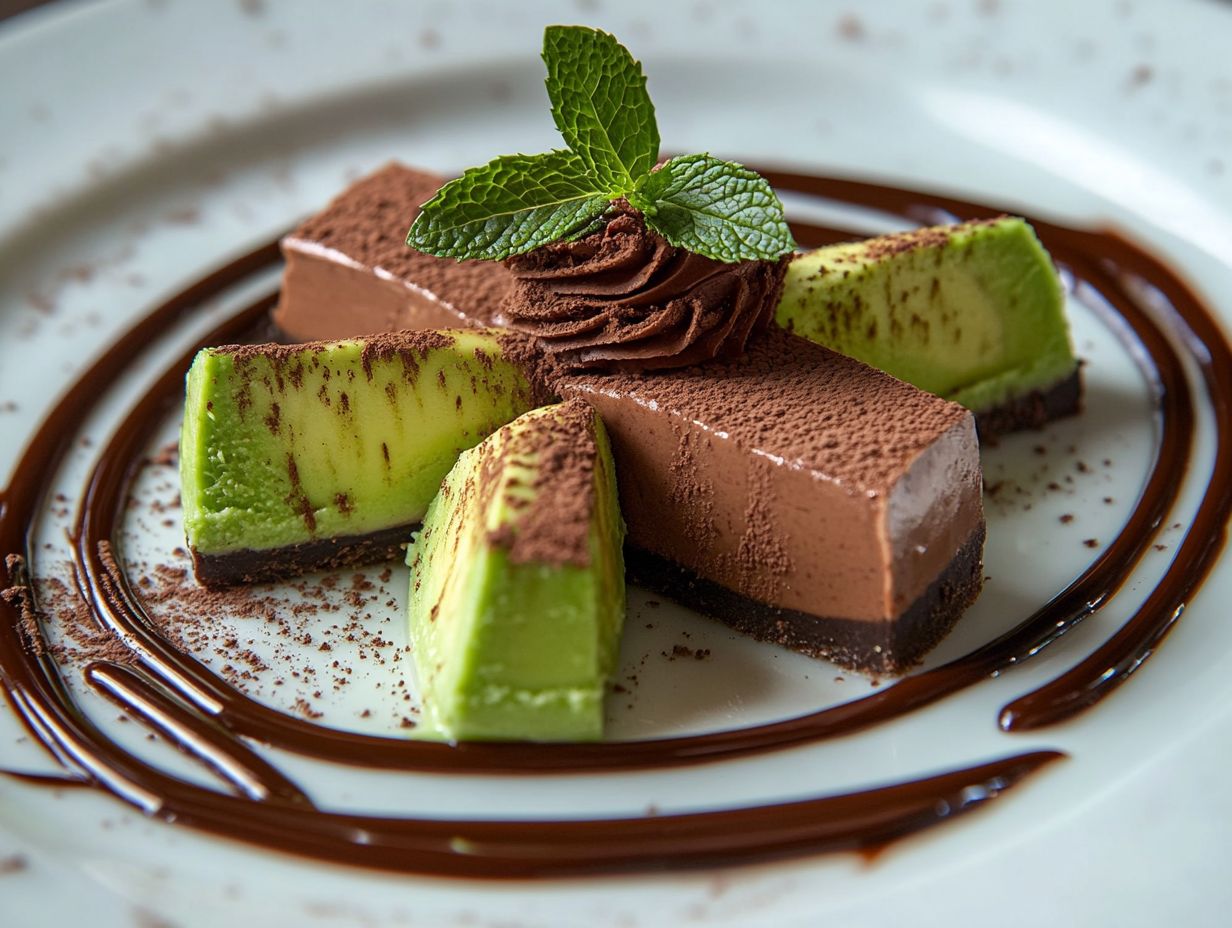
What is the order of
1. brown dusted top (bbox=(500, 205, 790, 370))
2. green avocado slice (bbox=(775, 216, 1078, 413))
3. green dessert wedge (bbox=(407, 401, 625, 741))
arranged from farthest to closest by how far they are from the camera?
green avocado slice (bbox=(775, 216, 1078, 413)) → brown dusted top (bbox=(500, 205, 790, 370)) → green dessert wedge (bbox=(407, 401, 625, 741))

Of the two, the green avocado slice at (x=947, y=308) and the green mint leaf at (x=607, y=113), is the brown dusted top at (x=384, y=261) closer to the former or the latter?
the green mint leaf at (x=607, y=113)

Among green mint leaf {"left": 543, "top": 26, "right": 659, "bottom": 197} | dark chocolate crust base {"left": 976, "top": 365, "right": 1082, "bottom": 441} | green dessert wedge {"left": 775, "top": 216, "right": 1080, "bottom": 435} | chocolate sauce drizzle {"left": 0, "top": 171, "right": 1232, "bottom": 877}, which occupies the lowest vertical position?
chocolate sauce drizzle {"left": 0, "top": 171, "right": 1232, "bottom": 877}

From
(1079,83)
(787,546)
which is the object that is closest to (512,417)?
(787,546)

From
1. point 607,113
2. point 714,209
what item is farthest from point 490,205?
point 714,209

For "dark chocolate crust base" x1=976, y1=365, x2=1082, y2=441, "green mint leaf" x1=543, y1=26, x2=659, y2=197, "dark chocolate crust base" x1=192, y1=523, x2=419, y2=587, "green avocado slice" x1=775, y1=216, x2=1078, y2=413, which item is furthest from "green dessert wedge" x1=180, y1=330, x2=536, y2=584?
"dark chocolate crust base" x1=976, y1=365, x2=1082, y2=441

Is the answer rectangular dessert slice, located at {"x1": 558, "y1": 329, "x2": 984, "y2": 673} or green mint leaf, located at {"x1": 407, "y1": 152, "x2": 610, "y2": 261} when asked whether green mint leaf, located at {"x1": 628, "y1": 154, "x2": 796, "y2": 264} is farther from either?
rectangular dessert slice, located at {"x1": 558, "y1": 329, "x2": 984, "y2": 673}

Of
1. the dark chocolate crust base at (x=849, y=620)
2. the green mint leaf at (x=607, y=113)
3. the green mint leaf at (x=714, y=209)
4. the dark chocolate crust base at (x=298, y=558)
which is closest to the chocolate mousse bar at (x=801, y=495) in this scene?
the dark chocolate crust base at (x=849, y=620)

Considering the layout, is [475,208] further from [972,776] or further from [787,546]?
[972,776]

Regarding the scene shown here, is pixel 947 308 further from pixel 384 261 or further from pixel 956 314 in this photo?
pixel 384 261
